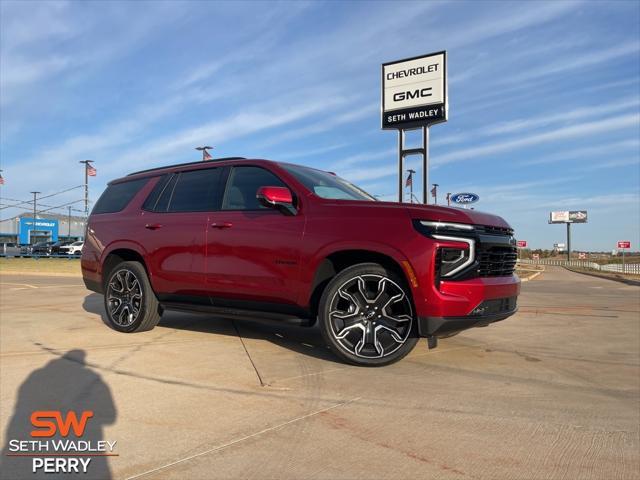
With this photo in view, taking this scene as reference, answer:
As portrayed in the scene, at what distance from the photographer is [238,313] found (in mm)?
4883

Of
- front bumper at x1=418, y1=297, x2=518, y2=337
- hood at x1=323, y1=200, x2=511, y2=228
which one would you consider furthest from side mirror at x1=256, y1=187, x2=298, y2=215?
front bumper at x1=418, y1=297, x2=518, y2=337

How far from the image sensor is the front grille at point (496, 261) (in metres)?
4.14

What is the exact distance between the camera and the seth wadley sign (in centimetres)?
1691

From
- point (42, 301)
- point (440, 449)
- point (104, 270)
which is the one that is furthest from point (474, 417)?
point (42, 301)

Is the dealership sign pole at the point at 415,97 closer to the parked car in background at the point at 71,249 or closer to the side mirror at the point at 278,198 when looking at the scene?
the side mirror at the point at 278,198

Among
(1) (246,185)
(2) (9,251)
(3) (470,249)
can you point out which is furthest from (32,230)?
(3) (470,249)

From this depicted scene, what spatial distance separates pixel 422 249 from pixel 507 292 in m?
1.05

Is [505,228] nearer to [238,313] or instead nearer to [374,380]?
[374,380]

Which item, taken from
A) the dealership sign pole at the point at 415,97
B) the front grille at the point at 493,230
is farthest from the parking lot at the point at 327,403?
the dealership sign pole at the point at 415,97

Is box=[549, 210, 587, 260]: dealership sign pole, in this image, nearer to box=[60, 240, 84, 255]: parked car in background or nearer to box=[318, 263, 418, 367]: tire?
box=[60, 240, 84, 255]: parked car in background

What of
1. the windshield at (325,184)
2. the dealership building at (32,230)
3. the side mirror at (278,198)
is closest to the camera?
the side mirror at (278,198)

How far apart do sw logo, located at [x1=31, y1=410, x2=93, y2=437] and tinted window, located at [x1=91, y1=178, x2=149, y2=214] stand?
11.7 feet

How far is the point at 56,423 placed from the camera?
2.90 metres

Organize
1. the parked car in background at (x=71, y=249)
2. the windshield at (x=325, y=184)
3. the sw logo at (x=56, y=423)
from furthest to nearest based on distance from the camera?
the parked car in background at (x=71, y=249), the windshield at (x=325, y=184), the sw logo at (x=56, y=423)
